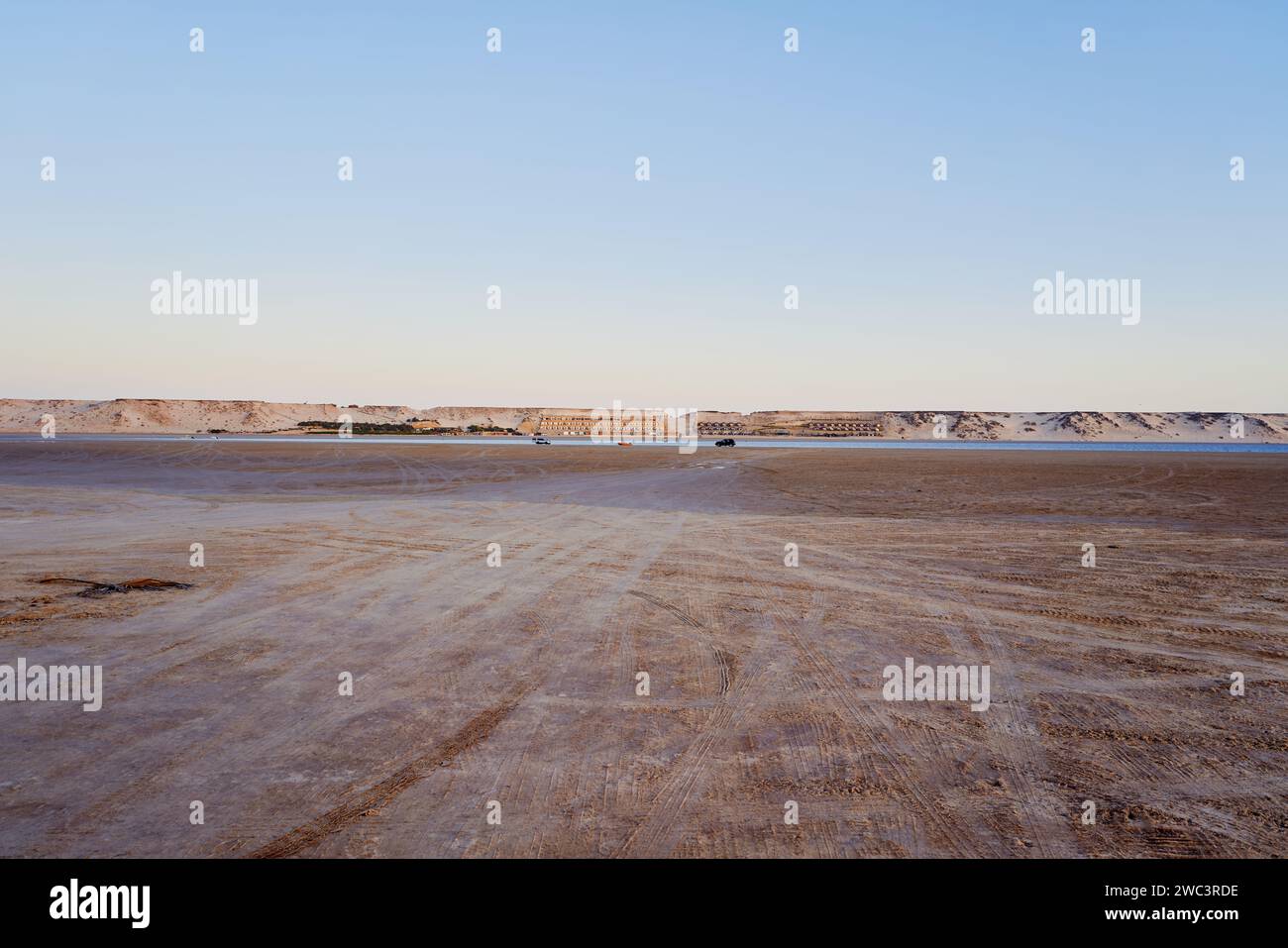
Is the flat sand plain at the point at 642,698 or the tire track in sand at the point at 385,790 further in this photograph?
the flat sand plain at the point at 642,698

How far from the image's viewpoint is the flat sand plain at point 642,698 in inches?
147

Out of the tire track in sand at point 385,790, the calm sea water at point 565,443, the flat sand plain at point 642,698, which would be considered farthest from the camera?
the calm sea water at point 565,443

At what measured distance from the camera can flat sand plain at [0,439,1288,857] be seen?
3.73m

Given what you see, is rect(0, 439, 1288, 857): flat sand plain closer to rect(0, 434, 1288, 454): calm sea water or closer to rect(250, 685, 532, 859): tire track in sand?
rect(250, 685, 532, 859): tire track in sand

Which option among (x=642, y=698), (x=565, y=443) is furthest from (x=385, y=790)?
(x=565, y=443)

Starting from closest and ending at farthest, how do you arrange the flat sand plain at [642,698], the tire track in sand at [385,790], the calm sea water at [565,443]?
the tire track in sand at [385,790] < the flat sand plain at [642,698] < the calm sea water at [565,443]

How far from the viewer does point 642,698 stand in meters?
5.70

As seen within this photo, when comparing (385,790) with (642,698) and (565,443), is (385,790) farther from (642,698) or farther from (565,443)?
(565,443)

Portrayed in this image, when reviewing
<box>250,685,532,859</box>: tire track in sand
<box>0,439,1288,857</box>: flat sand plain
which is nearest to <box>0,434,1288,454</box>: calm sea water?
<box>0,439,1288,857</box>: flat sand plain

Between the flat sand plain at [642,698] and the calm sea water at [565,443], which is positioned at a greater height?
the calm sea water at [565,443]

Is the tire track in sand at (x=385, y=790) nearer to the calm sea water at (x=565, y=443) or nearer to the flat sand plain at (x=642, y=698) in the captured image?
the flat sand plain at (x=642, y=698)

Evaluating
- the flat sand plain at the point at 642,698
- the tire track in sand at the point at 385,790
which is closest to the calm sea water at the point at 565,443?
the flat sand plain at the point at 642,698
